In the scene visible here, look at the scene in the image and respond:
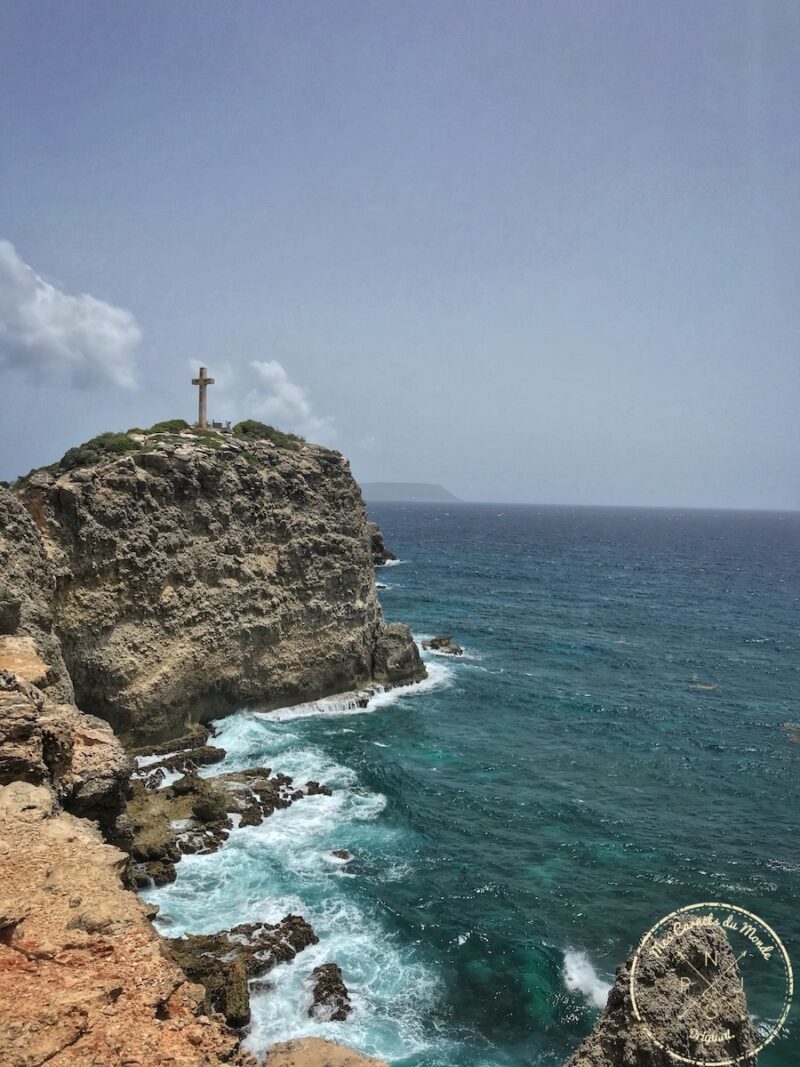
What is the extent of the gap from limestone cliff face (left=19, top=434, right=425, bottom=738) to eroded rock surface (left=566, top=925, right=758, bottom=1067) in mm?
30688

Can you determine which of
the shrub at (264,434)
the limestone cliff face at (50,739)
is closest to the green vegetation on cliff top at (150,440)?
the shrub at (264,434)

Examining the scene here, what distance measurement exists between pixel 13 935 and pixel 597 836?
26.9 metres

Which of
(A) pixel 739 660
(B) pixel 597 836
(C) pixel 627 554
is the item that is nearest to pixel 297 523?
Answer: (B) pixel 597 836

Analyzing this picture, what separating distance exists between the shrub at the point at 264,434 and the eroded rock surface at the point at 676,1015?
42.4 metres

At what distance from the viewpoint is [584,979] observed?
2250 cm

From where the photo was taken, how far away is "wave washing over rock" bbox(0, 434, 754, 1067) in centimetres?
1103

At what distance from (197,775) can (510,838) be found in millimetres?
16030

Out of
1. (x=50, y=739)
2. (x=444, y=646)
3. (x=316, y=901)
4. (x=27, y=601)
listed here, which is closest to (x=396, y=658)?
(x=444, y=646)

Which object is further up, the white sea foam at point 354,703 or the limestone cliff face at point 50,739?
the limestone cliff face at point 50,739

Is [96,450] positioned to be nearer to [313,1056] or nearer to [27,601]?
[27,601]

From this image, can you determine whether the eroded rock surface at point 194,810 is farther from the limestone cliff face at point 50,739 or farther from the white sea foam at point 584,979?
the white sea foam at point 584,979

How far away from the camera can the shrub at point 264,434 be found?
50000 millimetres

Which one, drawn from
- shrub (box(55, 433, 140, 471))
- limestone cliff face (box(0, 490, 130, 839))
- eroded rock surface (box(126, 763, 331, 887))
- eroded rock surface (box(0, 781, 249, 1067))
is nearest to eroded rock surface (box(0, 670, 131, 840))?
limestone cliff face (box(0, 490, 130, 839))

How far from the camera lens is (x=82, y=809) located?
60.0 feet
